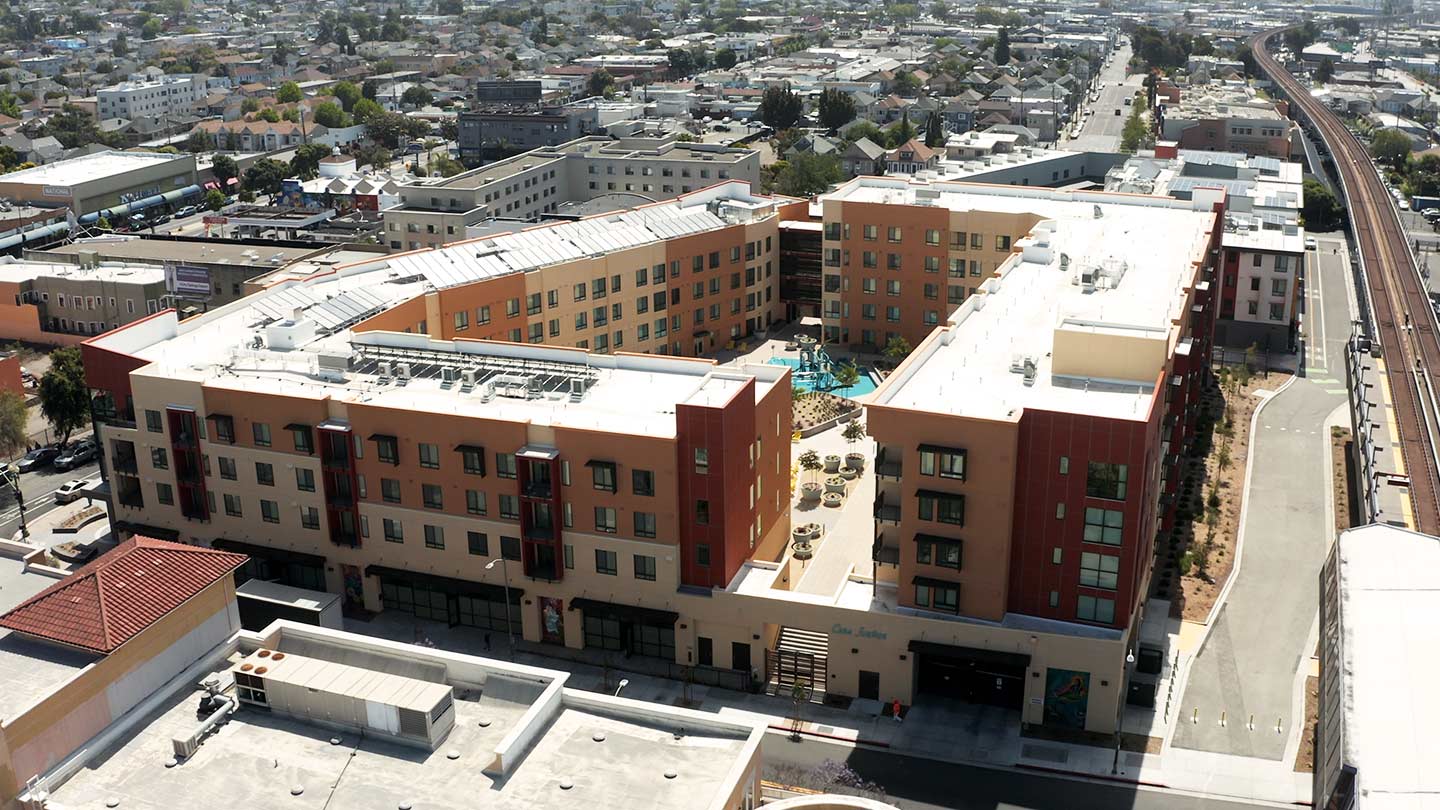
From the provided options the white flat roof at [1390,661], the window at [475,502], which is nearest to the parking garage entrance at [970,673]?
the white flat roof at [1390,661]

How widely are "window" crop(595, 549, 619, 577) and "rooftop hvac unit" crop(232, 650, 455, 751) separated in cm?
1839

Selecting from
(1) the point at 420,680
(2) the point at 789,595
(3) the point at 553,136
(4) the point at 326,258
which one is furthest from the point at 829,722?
(3) the point at 553,136

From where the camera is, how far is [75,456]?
9106 cm

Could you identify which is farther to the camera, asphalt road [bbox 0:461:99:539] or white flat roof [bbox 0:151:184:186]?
white flat roof [bbox 0:151:184:186]

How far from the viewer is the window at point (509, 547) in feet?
214

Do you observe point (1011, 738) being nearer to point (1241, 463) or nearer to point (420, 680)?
point (420, 680)

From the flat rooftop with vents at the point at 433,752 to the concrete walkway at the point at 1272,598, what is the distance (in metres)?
26.5

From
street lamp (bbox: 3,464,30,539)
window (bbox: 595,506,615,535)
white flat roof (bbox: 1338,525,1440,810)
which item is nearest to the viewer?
white flat roof (bbox: 1338,525,1440,810)

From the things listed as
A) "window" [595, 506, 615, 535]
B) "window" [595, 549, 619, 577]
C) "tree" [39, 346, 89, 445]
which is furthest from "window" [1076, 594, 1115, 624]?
"tree" [39, 346, 89, 445]

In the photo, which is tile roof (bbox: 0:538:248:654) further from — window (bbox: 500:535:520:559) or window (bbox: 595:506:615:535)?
window (bbox: 595:506:615:535)

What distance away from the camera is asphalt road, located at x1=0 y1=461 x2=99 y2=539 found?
8119cm

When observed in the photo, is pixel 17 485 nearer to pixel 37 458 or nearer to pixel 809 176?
pixel 37 458

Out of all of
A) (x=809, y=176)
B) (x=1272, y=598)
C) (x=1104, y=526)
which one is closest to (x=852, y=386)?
(x=1272, y=598)

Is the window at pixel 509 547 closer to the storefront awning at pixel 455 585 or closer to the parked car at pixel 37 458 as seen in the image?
the storefront awning at pixel 455 585
